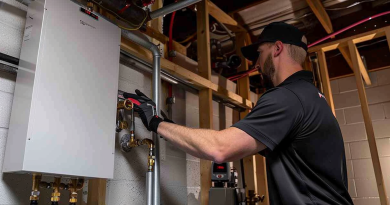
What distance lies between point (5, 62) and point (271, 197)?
952mm

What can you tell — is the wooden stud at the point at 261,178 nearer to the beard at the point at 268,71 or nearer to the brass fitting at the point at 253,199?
the brass fitting at the point at 253,199

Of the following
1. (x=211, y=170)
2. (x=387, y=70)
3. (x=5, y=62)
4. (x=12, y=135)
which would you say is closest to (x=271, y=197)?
(x=211, y=170)

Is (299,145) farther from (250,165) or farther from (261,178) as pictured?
(261,178)

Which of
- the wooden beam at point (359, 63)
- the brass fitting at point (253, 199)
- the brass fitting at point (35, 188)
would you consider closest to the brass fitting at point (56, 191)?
the brass fitting at point (35, 188)

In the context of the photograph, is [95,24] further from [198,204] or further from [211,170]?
[198,204]

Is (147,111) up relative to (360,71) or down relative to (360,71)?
down

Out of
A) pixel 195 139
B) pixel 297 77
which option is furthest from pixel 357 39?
pixel 195 139

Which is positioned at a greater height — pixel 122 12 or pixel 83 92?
pixel 122 12

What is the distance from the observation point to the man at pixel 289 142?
99cm

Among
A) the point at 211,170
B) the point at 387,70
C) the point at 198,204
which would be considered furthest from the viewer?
the point at 387,70

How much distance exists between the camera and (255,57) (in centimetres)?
152

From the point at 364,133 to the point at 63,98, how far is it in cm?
249

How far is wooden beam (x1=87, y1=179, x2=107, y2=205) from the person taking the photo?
1155mm

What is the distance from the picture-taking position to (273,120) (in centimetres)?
99
